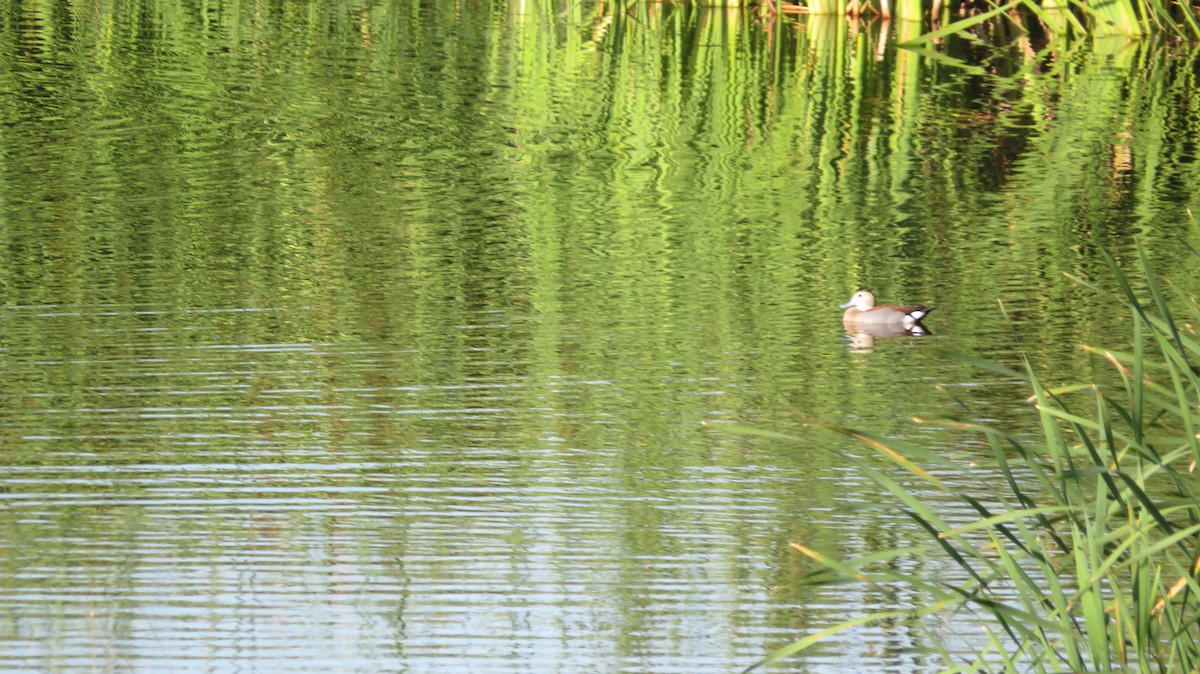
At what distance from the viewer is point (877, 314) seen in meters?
7.66

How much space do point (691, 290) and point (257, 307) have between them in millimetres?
1903

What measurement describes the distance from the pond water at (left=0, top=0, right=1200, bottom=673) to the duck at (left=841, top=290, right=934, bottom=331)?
0.38 feet

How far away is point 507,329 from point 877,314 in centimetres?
150

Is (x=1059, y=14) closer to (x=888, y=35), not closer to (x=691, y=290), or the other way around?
(x=888, y=35)

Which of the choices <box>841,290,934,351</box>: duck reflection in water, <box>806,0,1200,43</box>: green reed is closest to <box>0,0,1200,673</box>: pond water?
<box>841,290,934,351</box>: duck reflection in water

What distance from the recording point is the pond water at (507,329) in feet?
15.7

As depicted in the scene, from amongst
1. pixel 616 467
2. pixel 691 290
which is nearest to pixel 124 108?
pixel 691 290

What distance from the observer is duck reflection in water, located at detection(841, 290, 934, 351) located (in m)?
7.64

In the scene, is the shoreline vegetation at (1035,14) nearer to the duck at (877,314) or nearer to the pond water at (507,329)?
the pond water at (507,329)

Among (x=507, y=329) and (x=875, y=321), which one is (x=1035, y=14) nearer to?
(x=875, y=321)

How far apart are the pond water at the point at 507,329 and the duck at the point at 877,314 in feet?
0.38

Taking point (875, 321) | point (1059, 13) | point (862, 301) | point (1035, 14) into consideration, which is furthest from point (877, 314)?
point (1035, 14)

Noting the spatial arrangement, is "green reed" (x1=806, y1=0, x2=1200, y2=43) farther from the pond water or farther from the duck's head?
the duck's head

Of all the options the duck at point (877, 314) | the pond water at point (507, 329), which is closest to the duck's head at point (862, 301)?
the duck at point (877, 314)
